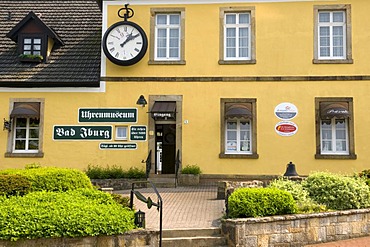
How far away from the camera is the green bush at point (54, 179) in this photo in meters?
9.91

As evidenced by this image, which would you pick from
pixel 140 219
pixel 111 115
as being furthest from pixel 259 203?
pixel 111 115

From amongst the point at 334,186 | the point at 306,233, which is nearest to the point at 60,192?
the point at 306,233

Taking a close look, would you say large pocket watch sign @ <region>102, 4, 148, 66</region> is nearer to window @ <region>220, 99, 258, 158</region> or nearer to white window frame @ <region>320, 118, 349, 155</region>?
window @ <region>220, 99, 258, 158</region>

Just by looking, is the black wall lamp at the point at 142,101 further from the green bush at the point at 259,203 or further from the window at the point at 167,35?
the green bush at the point at 259,203

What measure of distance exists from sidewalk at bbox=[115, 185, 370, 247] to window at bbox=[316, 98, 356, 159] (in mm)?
4861

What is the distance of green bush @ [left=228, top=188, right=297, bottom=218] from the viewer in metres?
8.68

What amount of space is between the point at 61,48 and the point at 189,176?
7.97 meters

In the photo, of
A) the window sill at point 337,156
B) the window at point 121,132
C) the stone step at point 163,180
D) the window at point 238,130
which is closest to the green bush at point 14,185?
the stone step at point 163,180

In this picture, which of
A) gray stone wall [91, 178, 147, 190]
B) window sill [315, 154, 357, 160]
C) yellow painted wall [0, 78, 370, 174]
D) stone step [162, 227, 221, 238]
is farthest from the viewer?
yellow painted wall [0, 78, 370, 174]

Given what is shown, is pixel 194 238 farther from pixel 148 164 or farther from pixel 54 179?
pixel 148 164

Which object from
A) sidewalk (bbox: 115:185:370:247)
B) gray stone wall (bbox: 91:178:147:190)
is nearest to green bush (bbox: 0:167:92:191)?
sidewalk (bbox: 115:185:370:247)

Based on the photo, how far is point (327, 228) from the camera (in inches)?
365

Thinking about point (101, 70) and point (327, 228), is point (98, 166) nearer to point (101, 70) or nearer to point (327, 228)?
point (101, 70)

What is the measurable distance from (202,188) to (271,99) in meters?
4.54
